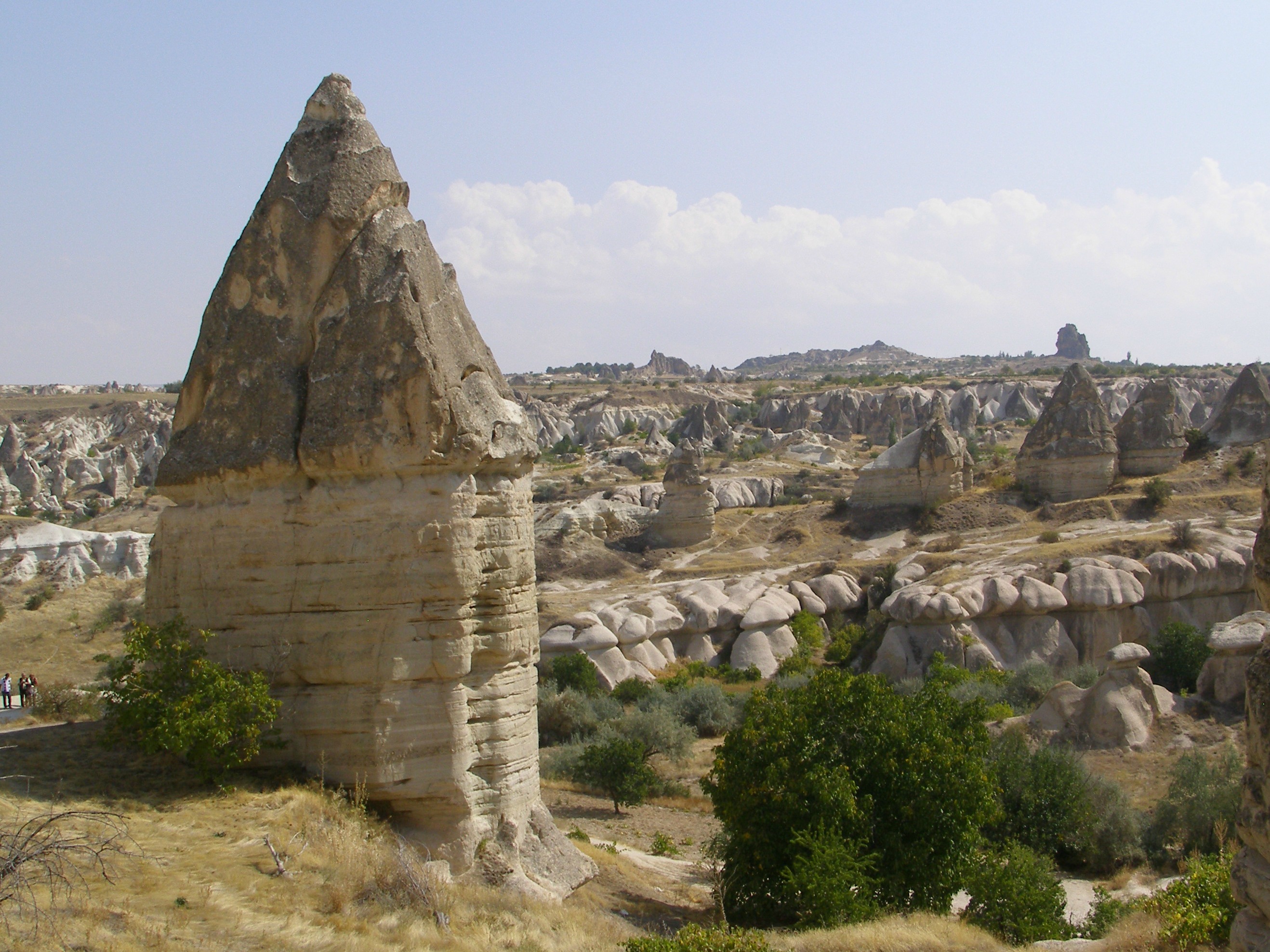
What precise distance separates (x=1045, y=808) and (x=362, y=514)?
9.59 m

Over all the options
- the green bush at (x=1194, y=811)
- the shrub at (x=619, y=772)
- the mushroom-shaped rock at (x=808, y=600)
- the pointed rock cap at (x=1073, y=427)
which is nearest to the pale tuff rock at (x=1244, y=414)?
the pointed rock cap at (x=1073, y=427)

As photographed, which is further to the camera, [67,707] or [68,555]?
[68,555]

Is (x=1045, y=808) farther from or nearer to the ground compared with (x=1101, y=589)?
nearer to the ground

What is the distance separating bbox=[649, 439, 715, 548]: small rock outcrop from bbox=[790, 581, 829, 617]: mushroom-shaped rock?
33.9 ft

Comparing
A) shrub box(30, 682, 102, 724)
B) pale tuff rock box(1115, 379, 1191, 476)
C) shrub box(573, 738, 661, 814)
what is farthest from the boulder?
pale tuff rock box(1115, 379, 1191, 476)

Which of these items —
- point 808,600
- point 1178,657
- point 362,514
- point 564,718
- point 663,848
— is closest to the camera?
point 362,514

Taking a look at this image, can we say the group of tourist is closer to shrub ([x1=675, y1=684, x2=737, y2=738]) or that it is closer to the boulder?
shrub ([x1=675, y1=684, x2=737, y2=738])

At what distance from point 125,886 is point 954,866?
689cm

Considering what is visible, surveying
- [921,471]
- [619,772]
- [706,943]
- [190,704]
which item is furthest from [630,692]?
[921,471]

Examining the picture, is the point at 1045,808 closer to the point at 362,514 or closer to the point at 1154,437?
the point at 362,514

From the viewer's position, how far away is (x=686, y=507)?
1532 inches

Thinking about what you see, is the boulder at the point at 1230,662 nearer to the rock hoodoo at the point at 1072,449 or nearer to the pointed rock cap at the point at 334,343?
the pointed rock cap at the point at 334,343

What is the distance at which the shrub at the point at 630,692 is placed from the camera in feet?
71.8

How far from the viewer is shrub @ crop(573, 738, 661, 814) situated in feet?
50.6
